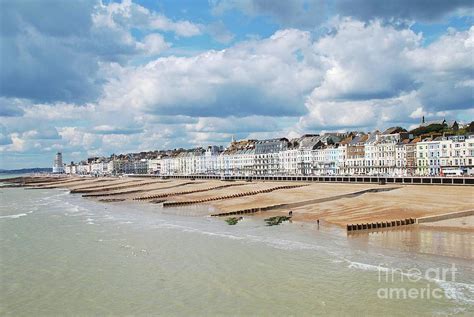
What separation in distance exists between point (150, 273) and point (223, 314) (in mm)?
7260

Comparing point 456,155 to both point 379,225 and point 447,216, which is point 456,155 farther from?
point 379,225

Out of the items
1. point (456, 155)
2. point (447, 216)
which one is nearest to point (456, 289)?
point (447, 216)

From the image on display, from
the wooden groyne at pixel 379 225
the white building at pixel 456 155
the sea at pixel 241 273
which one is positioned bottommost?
the sea at pixel 241 273

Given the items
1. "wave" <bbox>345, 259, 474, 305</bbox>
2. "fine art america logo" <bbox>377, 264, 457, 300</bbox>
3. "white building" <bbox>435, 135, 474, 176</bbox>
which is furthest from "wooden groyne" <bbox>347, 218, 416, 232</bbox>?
"white building" <bbox>435, 135, 474, 176</bbox>

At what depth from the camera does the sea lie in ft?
59.2

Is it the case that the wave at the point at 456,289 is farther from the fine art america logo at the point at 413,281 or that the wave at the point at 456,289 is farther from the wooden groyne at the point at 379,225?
the wooden groyne at the point at 379,225

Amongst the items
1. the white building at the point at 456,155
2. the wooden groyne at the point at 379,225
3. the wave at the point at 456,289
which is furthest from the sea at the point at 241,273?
the white building at the point at 456,155

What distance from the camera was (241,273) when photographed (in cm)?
2275

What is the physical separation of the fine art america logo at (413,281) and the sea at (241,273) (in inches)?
1.6

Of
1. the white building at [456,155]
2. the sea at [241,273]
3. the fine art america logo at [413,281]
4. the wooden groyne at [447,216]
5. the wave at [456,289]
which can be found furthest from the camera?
the white building at [456,155]

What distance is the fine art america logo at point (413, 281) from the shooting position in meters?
18.4

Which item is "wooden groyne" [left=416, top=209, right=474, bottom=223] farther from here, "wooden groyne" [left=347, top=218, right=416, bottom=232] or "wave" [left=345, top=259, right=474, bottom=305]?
"wave" [left=345, top=259, right=474, bottom=305]

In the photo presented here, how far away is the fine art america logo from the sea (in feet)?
0.13

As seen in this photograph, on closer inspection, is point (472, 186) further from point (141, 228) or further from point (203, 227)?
point (141, 228)
